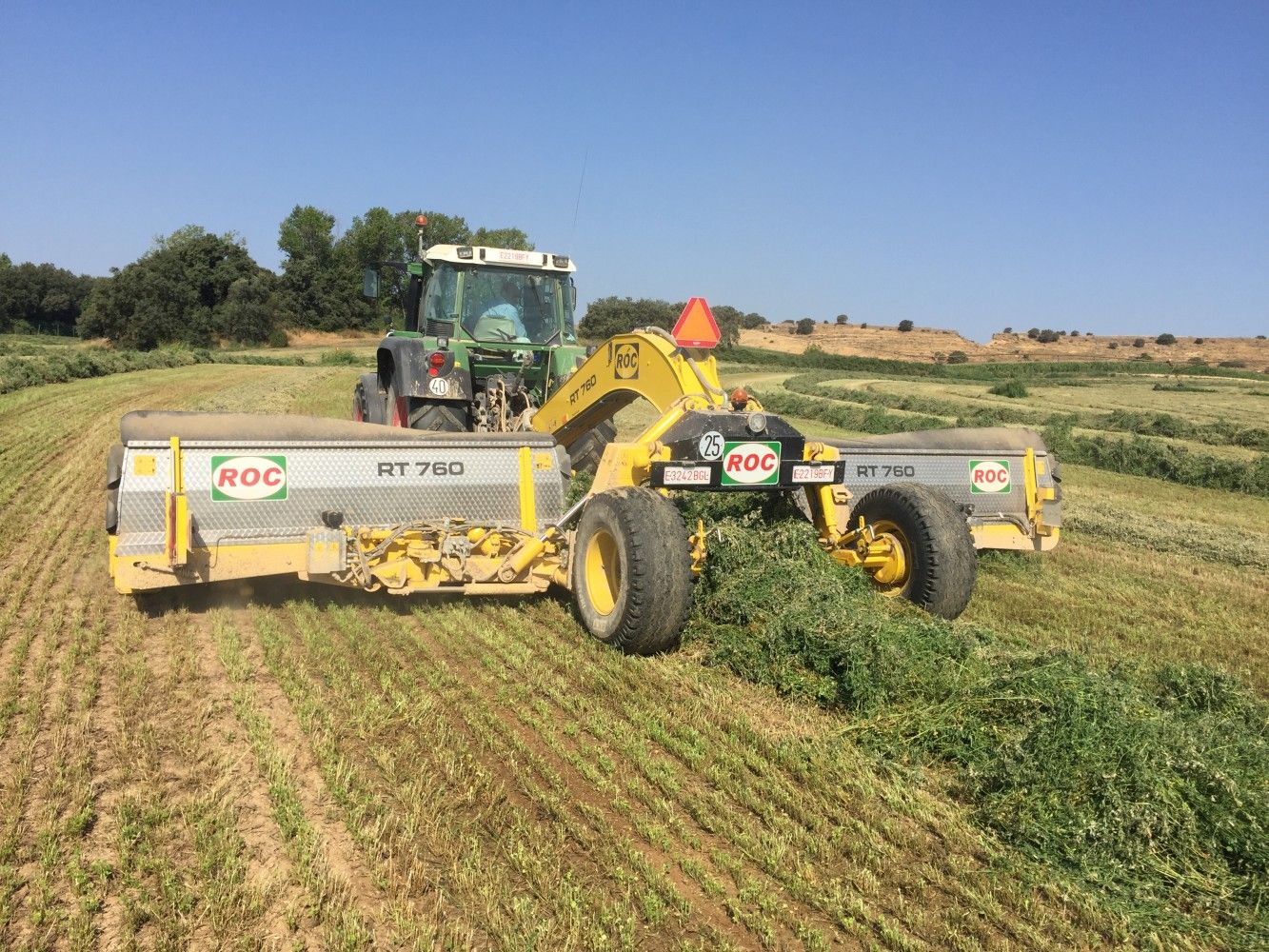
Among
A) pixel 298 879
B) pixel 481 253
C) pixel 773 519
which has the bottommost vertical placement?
pixel 298 879

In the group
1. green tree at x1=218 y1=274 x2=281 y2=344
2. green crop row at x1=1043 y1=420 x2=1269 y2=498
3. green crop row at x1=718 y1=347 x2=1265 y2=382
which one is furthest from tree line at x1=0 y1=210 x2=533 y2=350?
green crop row at x1=1043 y1=420 x2=1269 y2=498

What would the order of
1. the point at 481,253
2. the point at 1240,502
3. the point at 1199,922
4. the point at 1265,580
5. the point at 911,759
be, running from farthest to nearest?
the point at 1240,502 < the point at 481,253 < the point at 1265,580 < the point at 911,759 < the point at 1199,922

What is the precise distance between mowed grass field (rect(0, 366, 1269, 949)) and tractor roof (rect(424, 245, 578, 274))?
3773 millimetres

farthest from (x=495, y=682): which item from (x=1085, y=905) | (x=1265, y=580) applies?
(x=1265, y=580)

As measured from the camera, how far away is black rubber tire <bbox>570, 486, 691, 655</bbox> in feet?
16.3

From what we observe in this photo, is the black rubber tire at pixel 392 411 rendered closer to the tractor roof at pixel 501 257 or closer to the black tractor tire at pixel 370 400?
the black tractor tire at pixel 370 400

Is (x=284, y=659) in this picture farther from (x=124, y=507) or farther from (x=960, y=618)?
(x=960, y=618)

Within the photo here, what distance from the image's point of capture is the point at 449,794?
3660mm

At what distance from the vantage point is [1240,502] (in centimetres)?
1299

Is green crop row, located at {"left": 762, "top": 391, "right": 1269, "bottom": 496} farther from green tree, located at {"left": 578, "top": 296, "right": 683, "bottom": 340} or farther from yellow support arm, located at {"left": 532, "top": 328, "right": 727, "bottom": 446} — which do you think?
green tree, located at {"left": 578, "top": 296, "right": 683, "bottom": 340}

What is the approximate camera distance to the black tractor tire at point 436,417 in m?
7.99

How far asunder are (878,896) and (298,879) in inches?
75.8

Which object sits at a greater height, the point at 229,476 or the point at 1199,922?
the point at 229,476

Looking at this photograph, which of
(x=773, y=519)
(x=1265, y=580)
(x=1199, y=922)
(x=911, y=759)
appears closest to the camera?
(x=1199, y=922)
